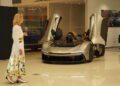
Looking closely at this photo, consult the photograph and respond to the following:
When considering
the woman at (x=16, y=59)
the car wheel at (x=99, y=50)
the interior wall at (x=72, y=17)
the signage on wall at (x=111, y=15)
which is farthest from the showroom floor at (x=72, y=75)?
the interior wall at (x=72, y=17)

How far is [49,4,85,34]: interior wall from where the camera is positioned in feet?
57.2

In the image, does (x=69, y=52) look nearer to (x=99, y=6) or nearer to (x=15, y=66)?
(x=15, y=66)


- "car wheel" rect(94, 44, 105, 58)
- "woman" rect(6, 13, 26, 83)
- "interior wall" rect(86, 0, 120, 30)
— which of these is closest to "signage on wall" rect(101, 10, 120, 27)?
"interior wall" rect(86, 0, 120, 30)

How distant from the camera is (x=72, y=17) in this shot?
57.9 ft

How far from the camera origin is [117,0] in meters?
15.9

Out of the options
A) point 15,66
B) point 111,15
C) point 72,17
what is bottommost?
point 15,66

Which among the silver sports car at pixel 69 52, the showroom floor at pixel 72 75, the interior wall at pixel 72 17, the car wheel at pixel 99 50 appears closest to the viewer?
the showroom floor at pixel 72 75

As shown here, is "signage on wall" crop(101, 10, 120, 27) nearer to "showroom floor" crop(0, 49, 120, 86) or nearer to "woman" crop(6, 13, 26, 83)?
"showroom floor" crop(0, 49, 120, 86)

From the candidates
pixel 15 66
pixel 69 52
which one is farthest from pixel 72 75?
pixel 69 52

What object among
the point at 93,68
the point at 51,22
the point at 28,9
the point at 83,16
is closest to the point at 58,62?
the point at 93,68

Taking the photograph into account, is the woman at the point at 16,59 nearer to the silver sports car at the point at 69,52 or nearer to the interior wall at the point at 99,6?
the silver sports car at the point at 69,52

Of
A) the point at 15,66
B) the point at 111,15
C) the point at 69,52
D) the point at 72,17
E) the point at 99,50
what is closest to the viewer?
the point at 15,66

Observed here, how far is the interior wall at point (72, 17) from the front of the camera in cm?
1742

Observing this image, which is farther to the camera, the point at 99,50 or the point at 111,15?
the point at 111,15
